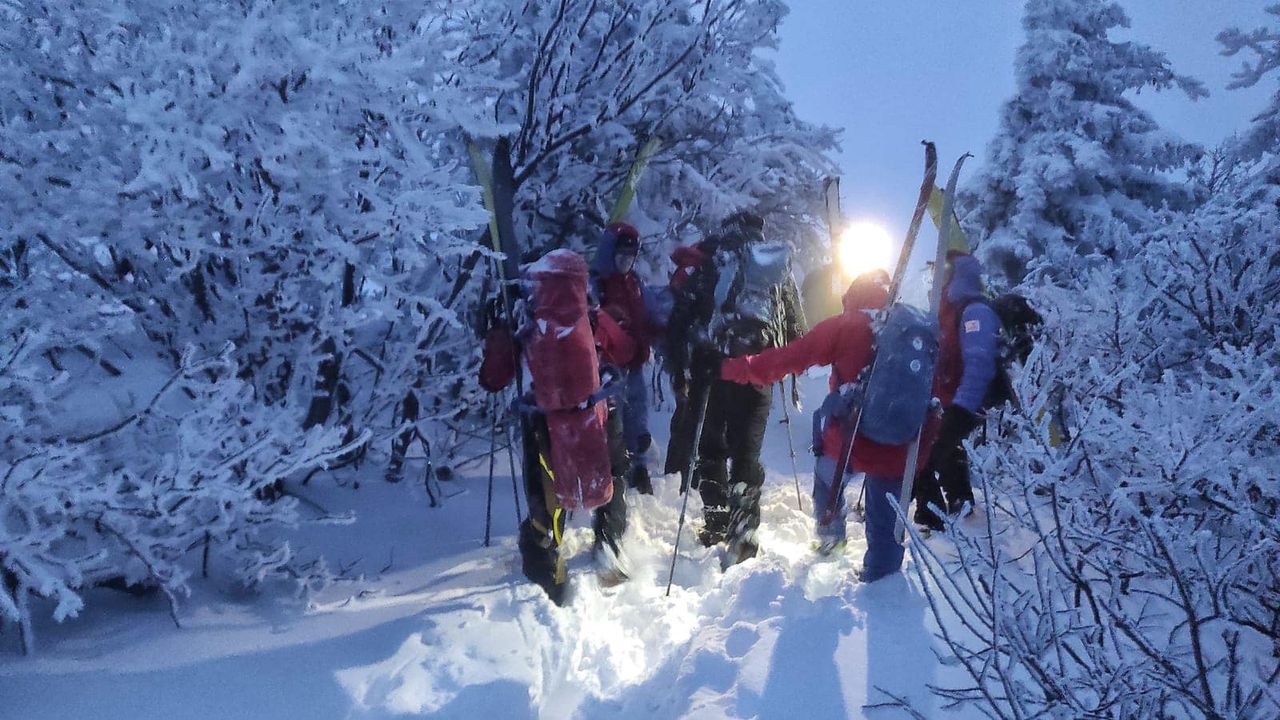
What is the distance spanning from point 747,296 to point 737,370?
0.89 meters

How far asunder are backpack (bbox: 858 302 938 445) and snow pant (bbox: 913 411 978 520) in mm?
958

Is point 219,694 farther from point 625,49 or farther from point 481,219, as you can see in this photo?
point 625,49

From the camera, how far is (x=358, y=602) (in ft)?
11.4

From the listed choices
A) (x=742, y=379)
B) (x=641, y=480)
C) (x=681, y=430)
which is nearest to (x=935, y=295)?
(x=742, y=379)

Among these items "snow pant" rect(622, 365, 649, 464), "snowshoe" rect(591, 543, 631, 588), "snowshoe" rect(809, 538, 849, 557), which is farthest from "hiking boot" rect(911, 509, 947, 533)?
"snow pant" rect(622, 365, 649, 464)

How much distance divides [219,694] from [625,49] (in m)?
6.27

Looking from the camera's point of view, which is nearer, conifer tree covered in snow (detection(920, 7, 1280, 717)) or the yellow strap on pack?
conifer tree covered in snow (detection(920, 7, 1280, 717))

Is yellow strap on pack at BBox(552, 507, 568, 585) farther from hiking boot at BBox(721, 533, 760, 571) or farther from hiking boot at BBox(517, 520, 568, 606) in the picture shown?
hiking boot at BBox(721, 533, 760, 571)

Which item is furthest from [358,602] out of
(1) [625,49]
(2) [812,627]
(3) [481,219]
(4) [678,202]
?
(4) [678,202]

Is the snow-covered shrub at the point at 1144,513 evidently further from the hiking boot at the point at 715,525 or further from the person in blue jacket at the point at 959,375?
the hiking boot at the point at 715,525

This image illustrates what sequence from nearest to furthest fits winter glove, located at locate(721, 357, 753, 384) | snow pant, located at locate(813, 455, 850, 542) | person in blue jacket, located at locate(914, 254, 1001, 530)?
winter glove, located at locate(721, 357, 753, 384) → snow pant, located at locate(813, 455, 850, 542) → person in blue jacket, located at locate(914, 254, 1001, 530)

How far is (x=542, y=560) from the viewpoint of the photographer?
13.0 ft

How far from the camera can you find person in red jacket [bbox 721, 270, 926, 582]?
3701 millimetres

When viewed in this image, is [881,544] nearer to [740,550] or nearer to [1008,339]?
[740,550]
